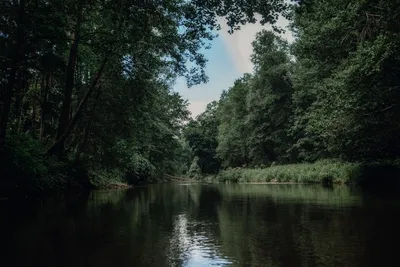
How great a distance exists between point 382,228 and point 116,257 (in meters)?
5.11

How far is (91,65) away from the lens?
22828mm

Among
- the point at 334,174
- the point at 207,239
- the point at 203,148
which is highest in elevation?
the point at 203,148

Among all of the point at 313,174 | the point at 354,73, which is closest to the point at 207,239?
the point at 354,73

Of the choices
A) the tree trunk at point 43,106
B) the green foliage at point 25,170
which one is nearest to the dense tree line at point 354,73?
the green foliage at point 25,170

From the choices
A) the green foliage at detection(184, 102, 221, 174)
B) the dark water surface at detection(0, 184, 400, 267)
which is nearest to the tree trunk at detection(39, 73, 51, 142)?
the dark water surface at detection(0, 184, 400, 267)

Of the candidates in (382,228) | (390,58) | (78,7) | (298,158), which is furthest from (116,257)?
(298,158)

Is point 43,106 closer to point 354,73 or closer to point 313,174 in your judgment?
point 354,73

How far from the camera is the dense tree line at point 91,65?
11.5 m

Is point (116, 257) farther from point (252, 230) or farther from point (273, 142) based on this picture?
point (273, 142)

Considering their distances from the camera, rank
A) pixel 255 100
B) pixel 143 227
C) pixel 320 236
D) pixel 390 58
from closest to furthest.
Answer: pixel 320 236, pixel 143 227, pixel 390 58, pixel 255 100

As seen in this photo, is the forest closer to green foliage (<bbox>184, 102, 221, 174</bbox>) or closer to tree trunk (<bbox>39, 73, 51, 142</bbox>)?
tree trunk (<bbox>39, 73, 51, 142</bbox>)

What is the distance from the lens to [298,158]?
47500mm

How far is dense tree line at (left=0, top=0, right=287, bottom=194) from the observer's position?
1152 cm

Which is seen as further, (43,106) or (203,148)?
(203,148)
